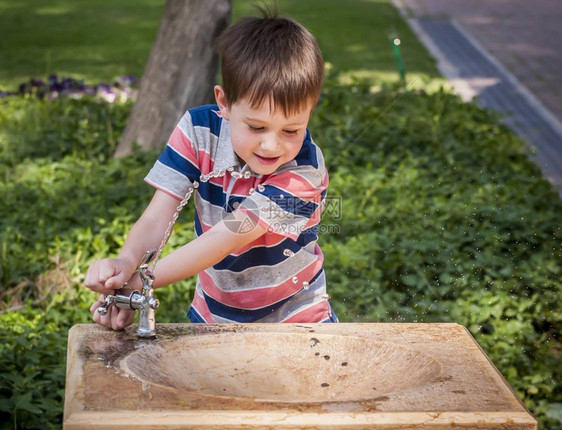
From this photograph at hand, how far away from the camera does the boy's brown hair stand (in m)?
2.13

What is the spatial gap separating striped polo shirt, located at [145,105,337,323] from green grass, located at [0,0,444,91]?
5.56 meters

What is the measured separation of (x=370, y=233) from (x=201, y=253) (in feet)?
7.74

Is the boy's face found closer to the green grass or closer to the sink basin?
the sink basin

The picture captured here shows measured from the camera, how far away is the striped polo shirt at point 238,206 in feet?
7.78

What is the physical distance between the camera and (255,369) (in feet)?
6.93

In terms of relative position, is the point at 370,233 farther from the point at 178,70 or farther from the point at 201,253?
the point at 201,253

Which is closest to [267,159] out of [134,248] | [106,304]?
[134,248]

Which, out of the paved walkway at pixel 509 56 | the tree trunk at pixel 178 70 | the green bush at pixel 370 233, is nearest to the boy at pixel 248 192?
the green bush at pixel 370 233

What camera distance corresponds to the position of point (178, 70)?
18.4 ft

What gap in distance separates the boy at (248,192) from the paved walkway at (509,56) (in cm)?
351

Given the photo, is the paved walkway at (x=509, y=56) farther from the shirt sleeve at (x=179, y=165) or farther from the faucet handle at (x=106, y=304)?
the faucet handle at (x=106, y=304)

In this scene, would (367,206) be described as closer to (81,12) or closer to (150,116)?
(150,116)

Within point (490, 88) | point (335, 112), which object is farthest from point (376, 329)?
point (490, 88)

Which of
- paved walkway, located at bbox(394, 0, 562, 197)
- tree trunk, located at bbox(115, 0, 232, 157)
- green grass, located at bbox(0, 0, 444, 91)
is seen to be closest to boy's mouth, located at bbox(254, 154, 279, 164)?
tree trunk, located at bbox(115, 0, 232, 157)
